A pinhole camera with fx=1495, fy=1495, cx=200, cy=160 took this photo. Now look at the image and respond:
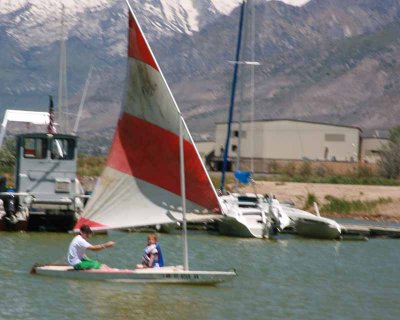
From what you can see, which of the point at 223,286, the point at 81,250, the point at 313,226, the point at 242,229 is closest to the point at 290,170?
the point at 313,226

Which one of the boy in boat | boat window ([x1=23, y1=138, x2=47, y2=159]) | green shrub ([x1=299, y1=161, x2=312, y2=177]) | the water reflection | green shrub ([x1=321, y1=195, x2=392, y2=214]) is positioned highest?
green shrub ([x1=299, y1=161, x2=312, y2=177])

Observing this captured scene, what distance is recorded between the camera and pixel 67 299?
32406 mm

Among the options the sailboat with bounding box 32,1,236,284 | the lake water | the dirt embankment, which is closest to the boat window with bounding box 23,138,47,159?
the lake water

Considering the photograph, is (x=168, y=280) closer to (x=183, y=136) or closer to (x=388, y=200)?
(x=183, y=136)

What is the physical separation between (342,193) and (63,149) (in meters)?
33.9

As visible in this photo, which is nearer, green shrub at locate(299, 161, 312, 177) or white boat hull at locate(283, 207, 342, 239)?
white boat hull at locate(283, 207, 342, 239)

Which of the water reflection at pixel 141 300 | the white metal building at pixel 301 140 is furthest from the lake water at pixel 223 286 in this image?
the white metal building at pixel 301 140

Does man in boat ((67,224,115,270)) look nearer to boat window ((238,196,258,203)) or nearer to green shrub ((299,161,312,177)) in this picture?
boat window ((238,196,258,203))

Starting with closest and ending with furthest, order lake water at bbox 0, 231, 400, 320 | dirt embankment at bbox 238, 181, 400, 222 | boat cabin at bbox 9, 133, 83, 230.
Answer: lake water at bbox 0, 231, 400, 320, boat cabin at bbox 9, 133, 83, 230, dirt embankment at bbox 238, 181, 400, 222

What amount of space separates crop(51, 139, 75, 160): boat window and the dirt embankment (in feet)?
87.4

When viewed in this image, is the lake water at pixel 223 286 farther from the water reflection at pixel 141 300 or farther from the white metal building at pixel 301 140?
the white metal building at pixel 301 140

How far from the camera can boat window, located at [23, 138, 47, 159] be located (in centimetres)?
5172

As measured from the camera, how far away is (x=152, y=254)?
114ft

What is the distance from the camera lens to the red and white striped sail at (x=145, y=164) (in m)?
33.8
